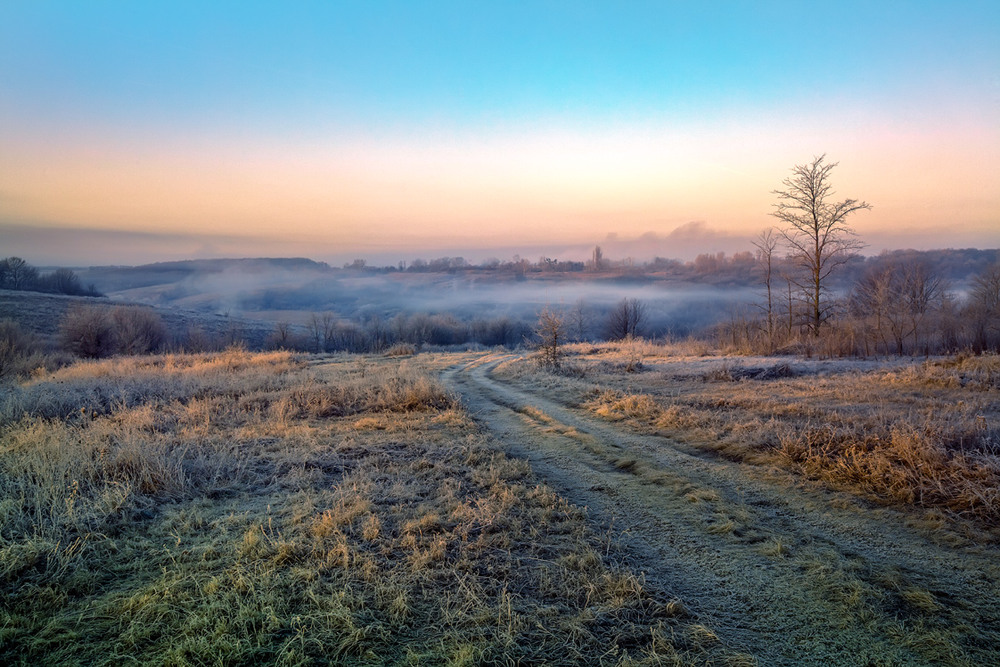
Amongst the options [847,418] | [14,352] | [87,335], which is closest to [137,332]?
[87,335]

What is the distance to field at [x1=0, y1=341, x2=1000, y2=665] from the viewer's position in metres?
3.58

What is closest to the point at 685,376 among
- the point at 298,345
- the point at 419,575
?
the point at 419,575

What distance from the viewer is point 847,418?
9273 millimetres

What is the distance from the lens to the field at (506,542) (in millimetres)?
3578

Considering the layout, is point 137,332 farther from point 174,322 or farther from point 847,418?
point 847,418

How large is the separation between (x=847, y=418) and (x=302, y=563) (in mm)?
9465

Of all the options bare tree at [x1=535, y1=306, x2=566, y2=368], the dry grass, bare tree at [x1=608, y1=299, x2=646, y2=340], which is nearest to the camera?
the dry grass

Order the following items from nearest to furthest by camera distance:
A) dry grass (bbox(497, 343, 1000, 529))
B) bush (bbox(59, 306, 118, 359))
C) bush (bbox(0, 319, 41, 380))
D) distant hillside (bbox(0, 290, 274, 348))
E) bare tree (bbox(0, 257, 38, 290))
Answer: dry grass (bbox(497, 343, 1000, 529)) → bush (bbox(0, 319, 41, 380)) → bush (bbox(59, 306, 118, 359)) → distant hillside (bbox(0, 290, 274, 348)) → bare tree (bbox(0, 257, 38, 290))

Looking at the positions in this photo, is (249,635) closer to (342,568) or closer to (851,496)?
(342,568)

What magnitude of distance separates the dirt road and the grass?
0.52 m

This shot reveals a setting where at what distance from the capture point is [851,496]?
21.1ft

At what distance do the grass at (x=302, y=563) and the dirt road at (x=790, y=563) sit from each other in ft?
1.70

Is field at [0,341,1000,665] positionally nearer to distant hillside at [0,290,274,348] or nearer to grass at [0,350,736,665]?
grass at [0,350,736,665]

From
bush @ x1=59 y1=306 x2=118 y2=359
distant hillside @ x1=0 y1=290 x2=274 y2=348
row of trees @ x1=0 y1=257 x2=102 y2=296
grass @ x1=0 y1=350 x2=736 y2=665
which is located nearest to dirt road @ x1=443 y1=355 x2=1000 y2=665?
grass @ x1=0 y1=350 x2=736 y2=665
